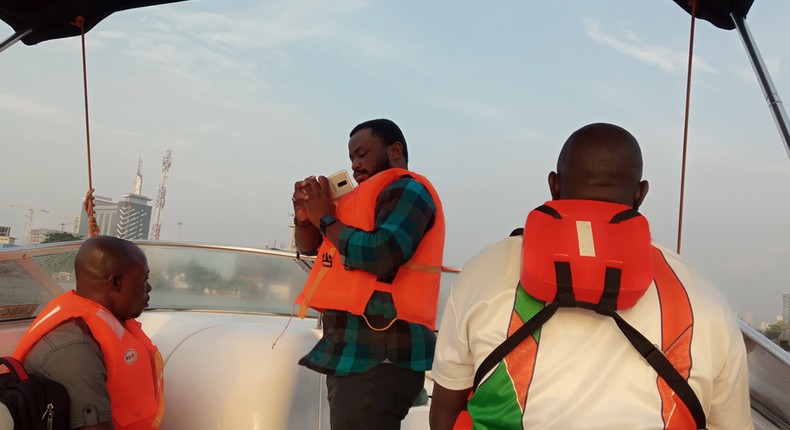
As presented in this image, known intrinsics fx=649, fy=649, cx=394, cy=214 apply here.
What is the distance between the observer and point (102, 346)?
2035mm

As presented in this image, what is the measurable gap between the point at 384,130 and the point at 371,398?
3.05ft

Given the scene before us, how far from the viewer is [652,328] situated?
124 centimetres

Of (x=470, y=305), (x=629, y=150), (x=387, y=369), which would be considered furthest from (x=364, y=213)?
(x=629, y=150)

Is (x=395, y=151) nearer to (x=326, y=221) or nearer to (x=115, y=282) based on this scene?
(x=326, y=221)

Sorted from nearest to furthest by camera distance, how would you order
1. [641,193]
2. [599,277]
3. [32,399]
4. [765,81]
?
[599,277]
[641,193]
[32,399]
[765,81]

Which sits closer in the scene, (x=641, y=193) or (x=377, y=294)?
(x=641, y=193)

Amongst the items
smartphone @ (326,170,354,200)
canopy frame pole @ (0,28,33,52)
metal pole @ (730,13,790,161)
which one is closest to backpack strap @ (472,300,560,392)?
smartphone @ (326,170,354,200)

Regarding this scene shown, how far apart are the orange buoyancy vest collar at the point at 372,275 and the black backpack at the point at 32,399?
2.41 ft

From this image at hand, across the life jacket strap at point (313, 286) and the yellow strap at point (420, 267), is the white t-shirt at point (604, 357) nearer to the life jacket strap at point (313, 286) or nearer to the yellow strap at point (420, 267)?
the yellow strap at point (420, 267)

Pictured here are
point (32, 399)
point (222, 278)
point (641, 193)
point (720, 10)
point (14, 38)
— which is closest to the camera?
point (641, 193)

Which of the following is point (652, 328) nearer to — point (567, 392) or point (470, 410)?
point (567, 392)

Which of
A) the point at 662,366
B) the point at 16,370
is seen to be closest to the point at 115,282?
the point at 16,370

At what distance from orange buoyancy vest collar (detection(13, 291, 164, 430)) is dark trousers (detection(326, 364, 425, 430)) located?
656 mm

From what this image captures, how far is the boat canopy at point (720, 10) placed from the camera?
2.64 m
